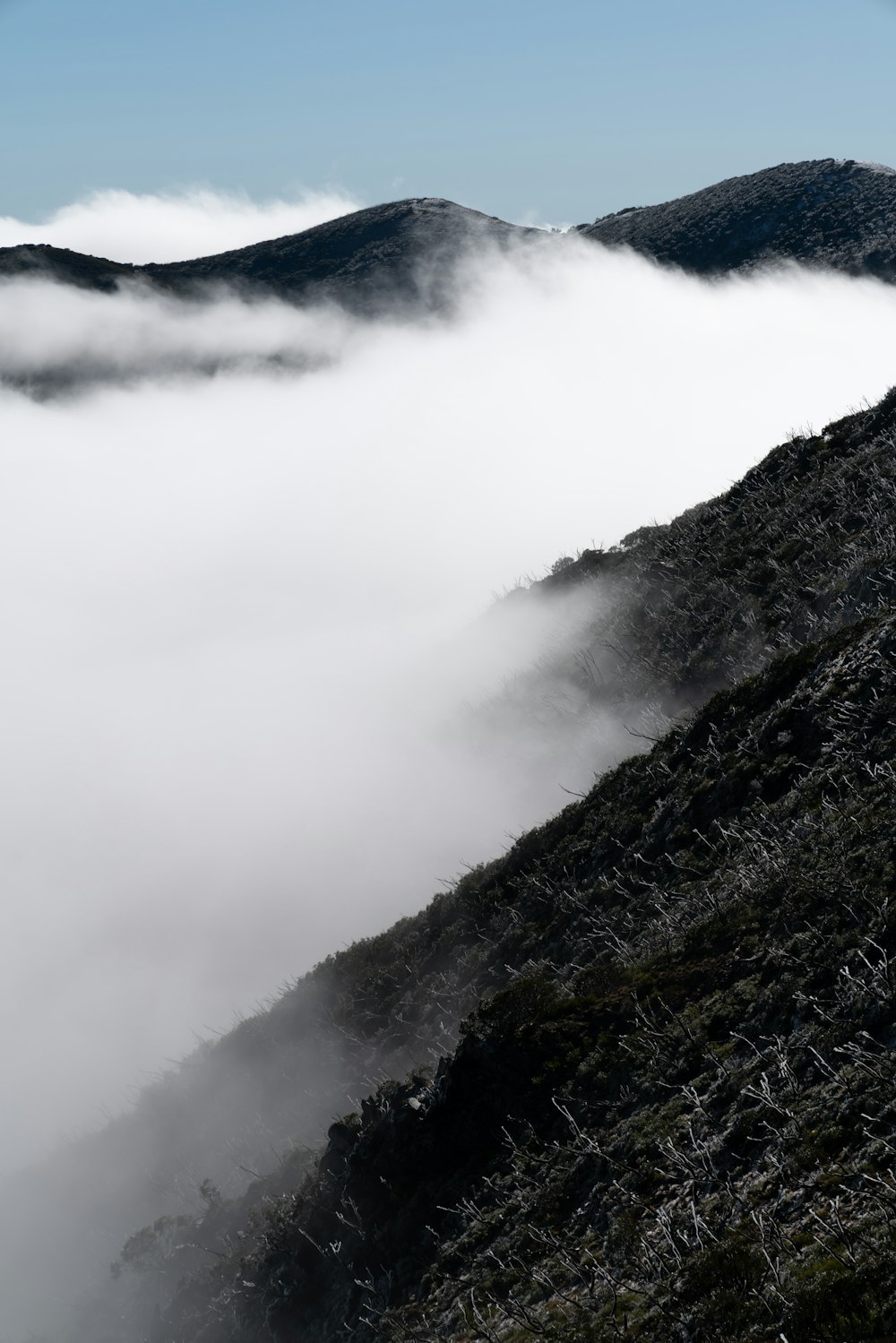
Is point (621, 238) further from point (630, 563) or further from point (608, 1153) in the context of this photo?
point (608, 1153)

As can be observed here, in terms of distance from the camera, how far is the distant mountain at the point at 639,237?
114 m

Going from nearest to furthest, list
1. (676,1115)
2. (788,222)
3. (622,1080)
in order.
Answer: (676,1115)
(622,1080)
(788,222)

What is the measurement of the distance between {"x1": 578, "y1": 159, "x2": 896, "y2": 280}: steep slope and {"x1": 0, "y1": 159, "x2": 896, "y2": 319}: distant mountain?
0.15m

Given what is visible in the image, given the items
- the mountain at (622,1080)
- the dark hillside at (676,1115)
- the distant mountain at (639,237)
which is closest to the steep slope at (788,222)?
the distant mountain at (639,237)

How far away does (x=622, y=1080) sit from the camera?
11.1m

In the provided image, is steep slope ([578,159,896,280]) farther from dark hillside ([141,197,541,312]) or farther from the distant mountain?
dark hillside ([141,197,541,312])

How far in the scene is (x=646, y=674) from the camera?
31.2 meters

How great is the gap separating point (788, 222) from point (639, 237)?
34.6 meters

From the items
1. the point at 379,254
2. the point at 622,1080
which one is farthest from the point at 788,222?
the point at 622,1080

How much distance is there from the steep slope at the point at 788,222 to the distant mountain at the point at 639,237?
0.15m

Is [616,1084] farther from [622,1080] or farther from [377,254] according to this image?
[377,254]

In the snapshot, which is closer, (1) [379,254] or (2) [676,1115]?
(2) [676,1115]

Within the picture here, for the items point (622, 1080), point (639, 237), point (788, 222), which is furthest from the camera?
point (639, 237)

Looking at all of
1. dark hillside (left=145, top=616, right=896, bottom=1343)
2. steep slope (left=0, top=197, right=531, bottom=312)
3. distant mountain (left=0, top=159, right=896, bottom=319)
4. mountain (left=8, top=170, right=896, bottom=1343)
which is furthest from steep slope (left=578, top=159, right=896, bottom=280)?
dark hillside (left=145, top=616, right=896, bottom=1343)
